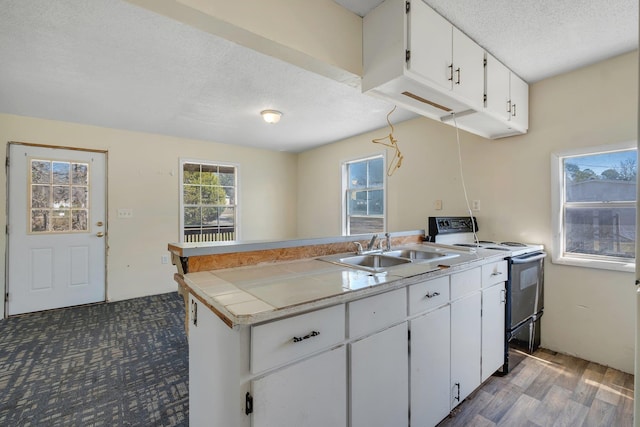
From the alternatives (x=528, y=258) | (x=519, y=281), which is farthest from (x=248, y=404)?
(x=528, y=258)

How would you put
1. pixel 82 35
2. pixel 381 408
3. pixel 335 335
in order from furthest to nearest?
pixel 82 35, pixel 381 408, pixel 335 335

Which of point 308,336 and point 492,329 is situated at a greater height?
point 308,336

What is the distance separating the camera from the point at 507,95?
231 cm

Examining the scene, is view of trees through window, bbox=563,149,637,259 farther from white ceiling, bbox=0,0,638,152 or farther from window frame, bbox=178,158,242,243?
window frame, bbox=178,158,242,243

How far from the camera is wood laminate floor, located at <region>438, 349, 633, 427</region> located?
5.54ft

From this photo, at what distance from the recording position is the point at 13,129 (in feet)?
10.9

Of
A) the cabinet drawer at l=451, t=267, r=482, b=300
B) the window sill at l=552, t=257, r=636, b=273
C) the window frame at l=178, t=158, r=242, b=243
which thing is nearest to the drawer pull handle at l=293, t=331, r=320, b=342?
the cabinet drawer at l=451, t=267, r=482, b=300

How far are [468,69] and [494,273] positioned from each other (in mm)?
1427

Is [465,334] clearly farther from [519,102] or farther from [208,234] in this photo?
[208,234]

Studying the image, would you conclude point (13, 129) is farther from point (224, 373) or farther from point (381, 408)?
point (381, 408)

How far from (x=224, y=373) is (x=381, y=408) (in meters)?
0.76

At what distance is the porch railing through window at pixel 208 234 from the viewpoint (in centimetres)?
455

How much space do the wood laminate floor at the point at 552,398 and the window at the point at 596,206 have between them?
0.83 meters

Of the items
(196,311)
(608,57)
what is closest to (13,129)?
(196,311)
